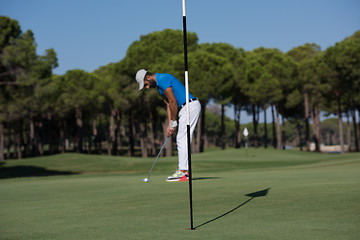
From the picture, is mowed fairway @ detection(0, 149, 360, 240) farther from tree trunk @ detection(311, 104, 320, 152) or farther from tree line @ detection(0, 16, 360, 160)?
tree trunk @ detection(311, 104, 320, 152)

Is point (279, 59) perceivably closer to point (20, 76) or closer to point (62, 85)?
point (62, 85)

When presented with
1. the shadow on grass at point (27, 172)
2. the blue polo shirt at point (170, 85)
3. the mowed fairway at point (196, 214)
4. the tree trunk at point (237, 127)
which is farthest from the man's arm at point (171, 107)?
the tree trunk at point (237, 127)

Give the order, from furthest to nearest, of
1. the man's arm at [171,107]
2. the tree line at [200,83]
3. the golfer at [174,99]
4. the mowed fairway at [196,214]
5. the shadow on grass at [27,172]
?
the tree line at [200,83], the shadow on grass at [27,172], the golfer at [174,99], the man's arm at [171,107], the mowed fairway at [196,214]

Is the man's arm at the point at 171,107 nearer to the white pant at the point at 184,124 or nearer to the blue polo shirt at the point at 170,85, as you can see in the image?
the blue polo shirt at the point at 170,85

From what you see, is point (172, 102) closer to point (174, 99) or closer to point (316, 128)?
point (174, 99)

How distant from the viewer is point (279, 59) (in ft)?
186

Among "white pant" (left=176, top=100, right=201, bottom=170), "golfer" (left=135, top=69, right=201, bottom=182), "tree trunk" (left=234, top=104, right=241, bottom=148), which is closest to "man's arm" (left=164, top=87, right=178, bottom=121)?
"golfer" (left=135, top=69, right=201, bottom=182)

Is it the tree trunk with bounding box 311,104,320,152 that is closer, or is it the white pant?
the white pant

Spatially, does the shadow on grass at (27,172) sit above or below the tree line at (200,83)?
below

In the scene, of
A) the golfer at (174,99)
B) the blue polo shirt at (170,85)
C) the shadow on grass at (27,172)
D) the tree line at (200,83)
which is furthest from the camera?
the tree line at (200,83)

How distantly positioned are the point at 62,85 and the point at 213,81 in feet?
71.6

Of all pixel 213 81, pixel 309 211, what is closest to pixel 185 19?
pixel 309 211

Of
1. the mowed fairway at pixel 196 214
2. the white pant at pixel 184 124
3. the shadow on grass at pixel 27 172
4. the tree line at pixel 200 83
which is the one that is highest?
the tree line at pixel 200 83

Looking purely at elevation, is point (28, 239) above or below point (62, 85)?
below
